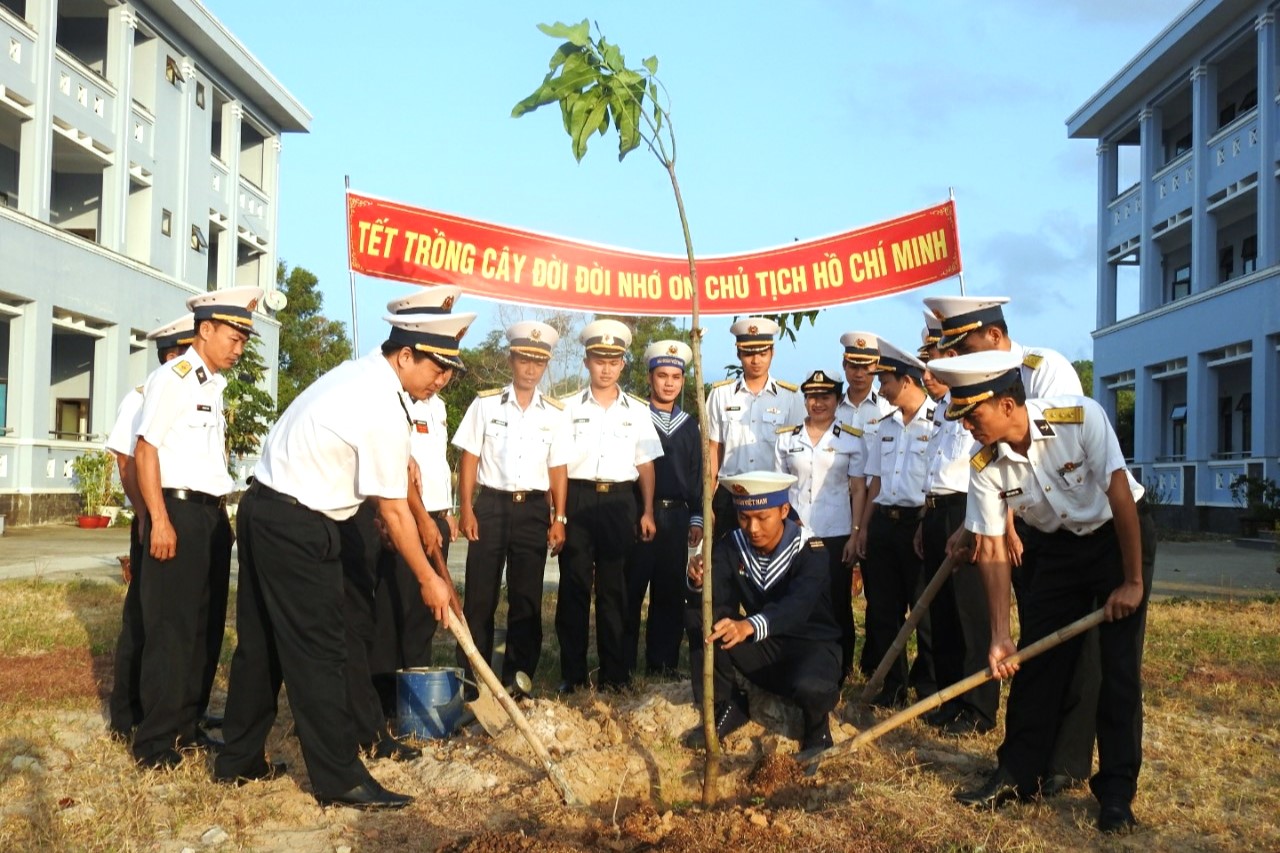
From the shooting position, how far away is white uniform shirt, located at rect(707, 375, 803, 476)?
23.0 feet

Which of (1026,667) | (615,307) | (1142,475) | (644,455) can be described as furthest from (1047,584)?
(1142,475)

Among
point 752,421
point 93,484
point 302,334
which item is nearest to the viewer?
point 752,421

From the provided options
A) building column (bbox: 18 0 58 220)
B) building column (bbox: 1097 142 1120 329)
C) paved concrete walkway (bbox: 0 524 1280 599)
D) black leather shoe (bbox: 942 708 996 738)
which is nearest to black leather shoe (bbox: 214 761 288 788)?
black leather shoe (bbox: 942 708 996 738)

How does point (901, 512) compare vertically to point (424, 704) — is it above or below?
above

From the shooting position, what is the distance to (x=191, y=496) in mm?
5094

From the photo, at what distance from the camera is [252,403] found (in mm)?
22328

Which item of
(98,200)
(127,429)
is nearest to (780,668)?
(127,429)

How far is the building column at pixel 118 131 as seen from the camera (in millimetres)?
21484

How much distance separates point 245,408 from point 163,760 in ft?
59.6

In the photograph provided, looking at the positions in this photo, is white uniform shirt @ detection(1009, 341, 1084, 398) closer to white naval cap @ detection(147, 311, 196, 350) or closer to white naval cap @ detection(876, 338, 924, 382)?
white naval cap @ detection(876, 338, 924, 382)

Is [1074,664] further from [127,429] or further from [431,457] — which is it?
[127,429]

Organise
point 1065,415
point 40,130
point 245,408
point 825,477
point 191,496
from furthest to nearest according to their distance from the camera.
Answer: point 245,408
point 40,130
point 825,477
point 191,496
point 1065,415

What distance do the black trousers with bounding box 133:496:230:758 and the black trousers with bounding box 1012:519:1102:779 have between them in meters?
3.39

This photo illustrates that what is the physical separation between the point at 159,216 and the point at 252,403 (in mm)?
4541
